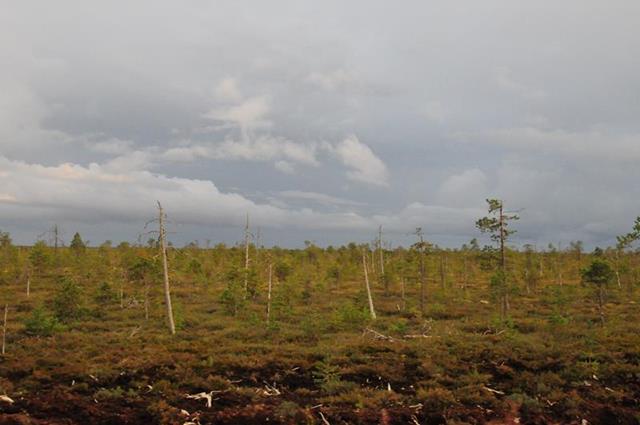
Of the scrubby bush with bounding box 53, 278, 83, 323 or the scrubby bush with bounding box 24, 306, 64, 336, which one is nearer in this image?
the scrubby bush with bounding box 24, 306, 64, 336

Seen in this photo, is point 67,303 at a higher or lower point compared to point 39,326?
higher

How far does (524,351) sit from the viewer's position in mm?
19797

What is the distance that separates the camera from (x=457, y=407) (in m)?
13.0

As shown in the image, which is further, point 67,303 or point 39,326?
point 67,303

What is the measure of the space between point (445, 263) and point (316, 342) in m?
46.4

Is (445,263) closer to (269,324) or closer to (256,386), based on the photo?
(269,324)

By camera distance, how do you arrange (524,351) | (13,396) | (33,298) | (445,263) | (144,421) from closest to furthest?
(144,421) → (13,396) → (524,351) → (33,298) → (445,263)

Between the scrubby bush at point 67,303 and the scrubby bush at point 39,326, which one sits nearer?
the scrubby bush at point 39,326

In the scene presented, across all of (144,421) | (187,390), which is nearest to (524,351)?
(187,390)

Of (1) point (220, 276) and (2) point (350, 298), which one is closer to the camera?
→ (2) point (350, 298)

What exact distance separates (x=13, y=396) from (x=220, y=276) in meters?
41.6

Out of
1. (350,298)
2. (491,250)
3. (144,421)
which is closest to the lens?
(144,421)

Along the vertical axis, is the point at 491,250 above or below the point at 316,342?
above

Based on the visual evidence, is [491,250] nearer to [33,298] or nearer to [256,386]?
[256,386]
